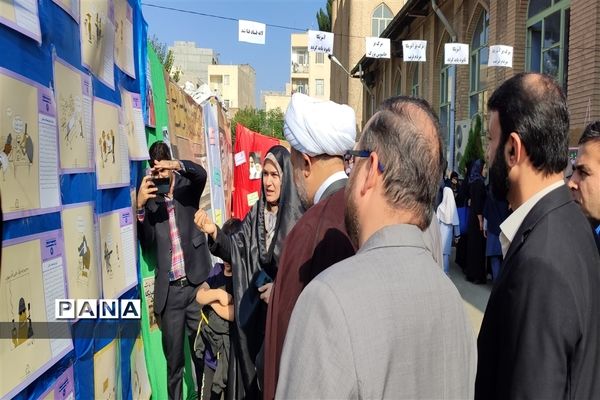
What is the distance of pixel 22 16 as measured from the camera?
5.32ft

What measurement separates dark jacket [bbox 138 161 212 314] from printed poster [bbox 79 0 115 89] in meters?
1.14

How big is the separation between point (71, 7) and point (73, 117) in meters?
0.45

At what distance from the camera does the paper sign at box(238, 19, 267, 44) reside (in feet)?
35.0

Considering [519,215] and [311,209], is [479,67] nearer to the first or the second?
[519,215]

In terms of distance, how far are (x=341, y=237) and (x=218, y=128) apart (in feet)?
21.8

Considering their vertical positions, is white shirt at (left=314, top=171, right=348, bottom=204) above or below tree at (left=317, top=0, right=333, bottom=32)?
below

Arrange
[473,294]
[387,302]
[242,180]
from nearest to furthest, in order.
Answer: [387,302]
[473,294]
[242,180]

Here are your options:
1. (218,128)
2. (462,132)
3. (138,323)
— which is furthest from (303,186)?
(462,132)

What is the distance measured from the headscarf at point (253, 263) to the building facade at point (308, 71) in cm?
6297

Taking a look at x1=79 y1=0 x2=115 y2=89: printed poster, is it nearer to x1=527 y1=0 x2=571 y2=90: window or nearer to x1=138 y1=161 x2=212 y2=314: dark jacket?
x1=138 y1=161 x2=212 y2=314: dark jacket

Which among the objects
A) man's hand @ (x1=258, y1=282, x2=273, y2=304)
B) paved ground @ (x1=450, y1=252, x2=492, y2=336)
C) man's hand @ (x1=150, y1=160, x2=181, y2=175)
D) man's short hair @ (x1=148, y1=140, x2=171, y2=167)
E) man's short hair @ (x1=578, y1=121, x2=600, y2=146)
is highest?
man's short hair @ (x1=578, y1=121, x2=600, y2=146)

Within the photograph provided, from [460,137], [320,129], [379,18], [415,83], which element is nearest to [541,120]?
[320,129]

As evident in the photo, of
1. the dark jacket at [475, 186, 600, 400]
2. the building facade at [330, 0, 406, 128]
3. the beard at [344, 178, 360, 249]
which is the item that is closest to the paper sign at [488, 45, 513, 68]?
the dark jacket at [475, 186, 600, 400]

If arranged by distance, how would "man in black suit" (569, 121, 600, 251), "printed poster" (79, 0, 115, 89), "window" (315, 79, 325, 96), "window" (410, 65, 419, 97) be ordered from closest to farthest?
1. "printed poster" (79, 0, 115, 89)
2. "man in black suit" (569, 121, 600, 251)
3. "window" (410, 65, 419, 97)
4. "window" (315, 79, 325, 96)
